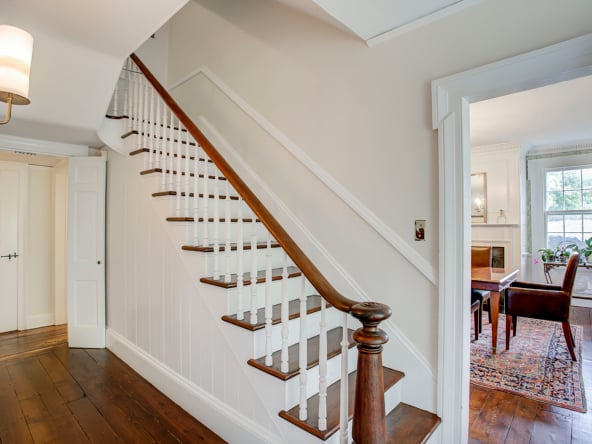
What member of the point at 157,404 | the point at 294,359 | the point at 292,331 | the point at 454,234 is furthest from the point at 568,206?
the point at 157,404

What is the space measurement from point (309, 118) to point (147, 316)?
2130 mm

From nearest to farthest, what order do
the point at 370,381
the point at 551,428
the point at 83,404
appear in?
1. the point at 370,381
2. the point at 551,428
3. the point at 83,404

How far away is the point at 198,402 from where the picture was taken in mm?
2152

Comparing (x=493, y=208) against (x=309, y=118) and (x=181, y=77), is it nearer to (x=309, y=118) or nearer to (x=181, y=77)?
(x=309, y=118)

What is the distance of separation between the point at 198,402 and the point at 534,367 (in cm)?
286

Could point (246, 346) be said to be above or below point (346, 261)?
below

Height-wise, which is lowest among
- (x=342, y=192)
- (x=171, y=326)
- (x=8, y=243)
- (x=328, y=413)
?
(x=328, y=413)

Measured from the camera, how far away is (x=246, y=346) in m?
1.84

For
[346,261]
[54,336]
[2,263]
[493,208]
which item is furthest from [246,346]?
[493,208]

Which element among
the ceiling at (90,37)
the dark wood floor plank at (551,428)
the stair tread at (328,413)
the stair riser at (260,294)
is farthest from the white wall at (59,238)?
the dark wood floor plank at (551,428)

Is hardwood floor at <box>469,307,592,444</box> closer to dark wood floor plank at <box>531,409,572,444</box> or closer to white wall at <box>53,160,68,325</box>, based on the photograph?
dark wood floor plank at <box>531,409,572,444</box>

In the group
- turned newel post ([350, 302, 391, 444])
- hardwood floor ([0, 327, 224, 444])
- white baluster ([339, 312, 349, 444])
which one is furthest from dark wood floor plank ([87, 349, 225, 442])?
turned newel post ([350, 302, 391, 444])

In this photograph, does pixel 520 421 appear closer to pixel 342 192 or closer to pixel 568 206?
pixel 342 192

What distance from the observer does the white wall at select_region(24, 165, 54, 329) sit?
4.15 metres
